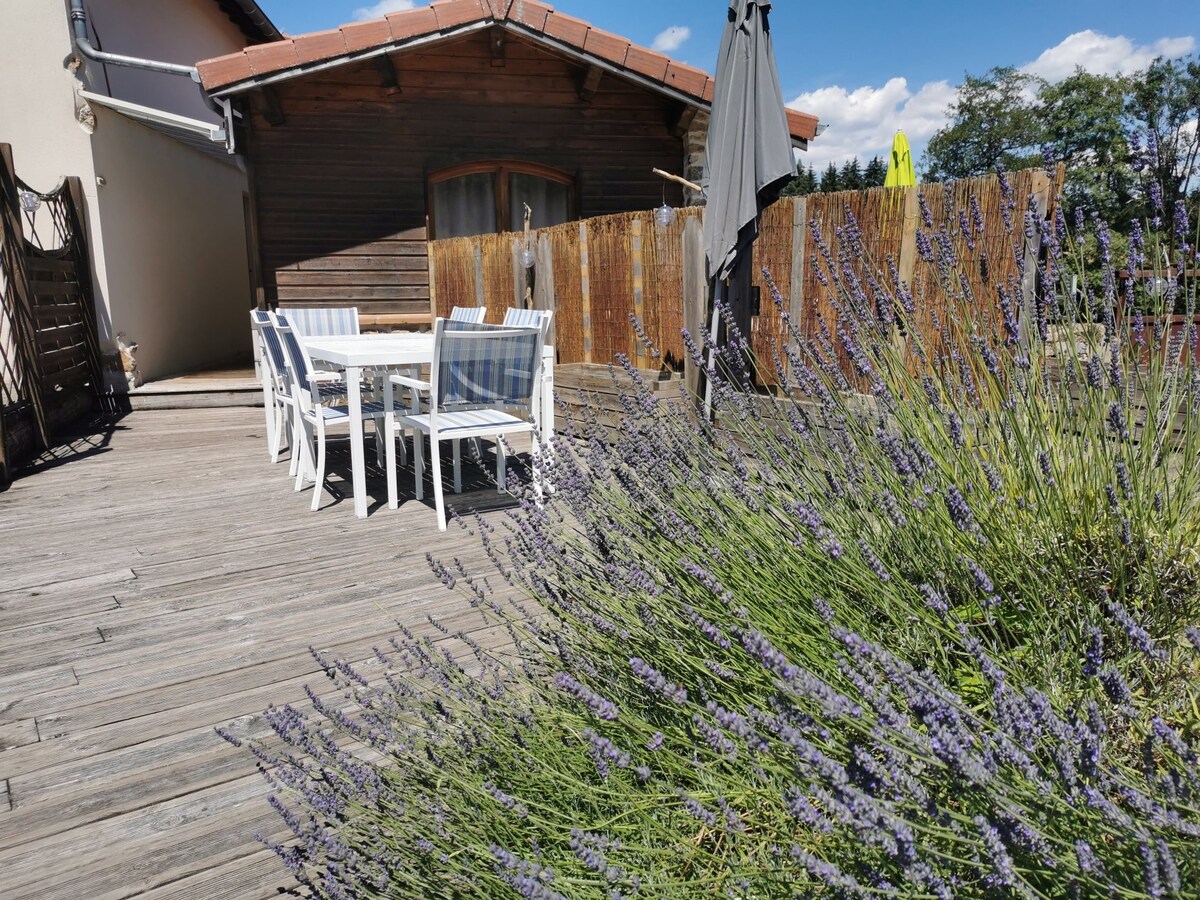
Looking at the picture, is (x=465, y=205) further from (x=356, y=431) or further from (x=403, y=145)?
(x=356, y=431)

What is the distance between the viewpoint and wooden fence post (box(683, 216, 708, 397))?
17.6 ft

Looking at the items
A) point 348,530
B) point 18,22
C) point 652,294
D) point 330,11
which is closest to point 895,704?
point 348,530

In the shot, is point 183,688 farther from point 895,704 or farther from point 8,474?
point 8,474

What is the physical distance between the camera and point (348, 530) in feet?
13.4

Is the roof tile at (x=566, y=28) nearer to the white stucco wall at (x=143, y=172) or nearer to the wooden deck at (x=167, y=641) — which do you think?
the white stucco wall at (x=143, y=172)

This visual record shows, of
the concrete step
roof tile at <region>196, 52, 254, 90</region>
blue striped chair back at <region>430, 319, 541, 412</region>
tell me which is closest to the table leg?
blue striped chair back at <region>430, 319, 541, 412</region>

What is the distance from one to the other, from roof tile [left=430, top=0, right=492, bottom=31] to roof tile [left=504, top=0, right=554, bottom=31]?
227mm

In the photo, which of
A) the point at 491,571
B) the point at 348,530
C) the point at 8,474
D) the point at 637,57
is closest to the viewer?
the point at 491,571

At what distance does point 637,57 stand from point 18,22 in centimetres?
576

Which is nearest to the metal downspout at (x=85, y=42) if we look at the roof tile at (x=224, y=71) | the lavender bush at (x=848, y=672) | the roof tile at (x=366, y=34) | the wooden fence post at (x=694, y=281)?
the roof tile at (x=224, y=71)

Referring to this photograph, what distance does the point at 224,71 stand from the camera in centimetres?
729

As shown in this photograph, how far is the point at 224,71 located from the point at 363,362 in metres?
4.78

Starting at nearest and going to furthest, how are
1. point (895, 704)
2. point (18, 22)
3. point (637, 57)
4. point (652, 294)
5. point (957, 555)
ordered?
1. point (895, 704)
2. point (957, 555)
3. point (652, 294)
4. point (18, 22)
5. point (637, 57)

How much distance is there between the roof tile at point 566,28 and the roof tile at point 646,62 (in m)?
0.48
